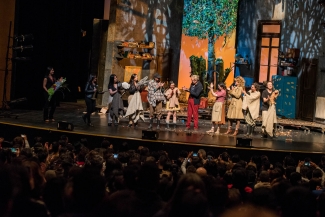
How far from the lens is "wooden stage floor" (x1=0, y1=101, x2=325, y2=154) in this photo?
40.6 ft

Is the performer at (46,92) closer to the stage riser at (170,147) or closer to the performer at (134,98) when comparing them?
the stage riser at (170,147)

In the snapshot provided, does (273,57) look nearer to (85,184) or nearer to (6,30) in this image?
(6,30)

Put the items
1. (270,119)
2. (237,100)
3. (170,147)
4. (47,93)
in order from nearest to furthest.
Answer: (170,147)
(270,119)
(237,100)
(47,93)

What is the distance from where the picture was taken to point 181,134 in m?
13.6

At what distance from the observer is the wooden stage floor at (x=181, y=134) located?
1237 cm

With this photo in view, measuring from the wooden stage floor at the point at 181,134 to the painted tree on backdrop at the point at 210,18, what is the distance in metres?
6.02

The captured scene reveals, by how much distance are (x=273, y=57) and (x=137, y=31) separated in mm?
5033

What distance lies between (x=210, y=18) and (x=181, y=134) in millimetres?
8715

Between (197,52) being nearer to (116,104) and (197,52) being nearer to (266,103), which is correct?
(116,104)

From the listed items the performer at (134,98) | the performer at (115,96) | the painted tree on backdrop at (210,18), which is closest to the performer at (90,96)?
the performer at (115,96)

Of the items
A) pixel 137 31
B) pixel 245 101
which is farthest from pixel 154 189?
pixel 137 31

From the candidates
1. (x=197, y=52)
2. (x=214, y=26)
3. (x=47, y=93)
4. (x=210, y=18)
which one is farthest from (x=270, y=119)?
(x=197, y=52)

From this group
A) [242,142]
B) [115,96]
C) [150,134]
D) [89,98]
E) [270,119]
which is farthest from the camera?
[115,96]

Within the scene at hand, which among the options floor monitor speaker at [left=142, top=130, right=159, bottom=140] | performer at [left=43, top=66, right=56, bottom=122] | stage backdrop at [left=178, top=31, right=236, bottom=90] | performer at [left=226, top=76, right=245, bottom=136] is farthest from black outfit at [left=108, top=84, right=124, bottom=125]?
stage backdrop at [left=178, top=31, right=236, bottom=90]
